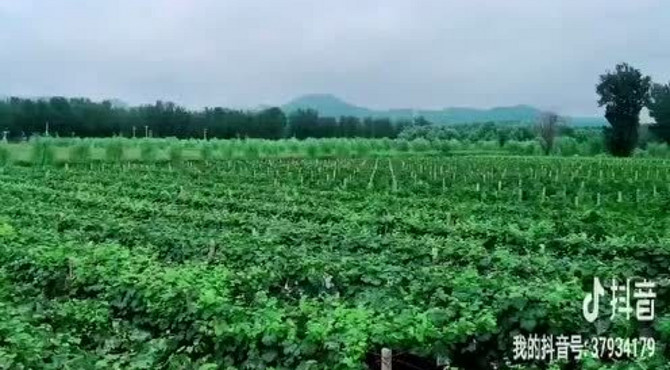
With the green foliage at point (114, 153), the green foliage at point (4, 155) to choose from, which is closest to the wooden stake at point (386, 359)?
the green foliage at point (4, 155)

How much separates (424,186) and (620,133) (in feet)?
142

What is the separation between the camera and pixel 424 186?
26.2 m

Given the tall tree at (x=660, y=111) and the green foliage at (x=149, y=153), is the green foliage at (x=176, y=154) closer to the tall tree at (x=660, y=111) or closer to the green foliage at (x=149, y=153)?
the green foliage at (x=149, y=153)

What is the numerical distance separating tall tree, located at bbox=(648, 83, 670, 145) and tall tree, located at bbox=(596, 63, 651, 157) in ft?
3.99

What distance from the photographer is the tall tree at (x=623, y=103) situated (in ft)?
213

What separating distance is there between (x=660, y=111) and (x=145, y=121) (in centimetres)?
4393

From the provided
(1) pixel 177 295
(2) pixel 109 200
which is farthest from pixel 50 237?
(2) pixel 109 200

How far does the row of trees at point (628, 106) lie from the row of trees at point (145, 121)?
3212cm

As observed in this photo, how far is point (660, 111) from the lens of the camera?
68.0 metres

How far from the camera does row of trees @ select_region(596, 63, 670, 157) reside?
6500 centimetres

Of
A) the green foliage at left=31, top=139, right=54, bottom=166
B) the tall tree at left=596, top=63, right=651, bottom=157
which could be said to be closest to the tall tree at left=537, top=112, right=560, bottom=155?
the tall tree at left=596, top=63, right=651, bottom=157

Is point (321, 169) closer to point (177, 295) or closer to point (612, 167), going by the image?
point (612, 167)

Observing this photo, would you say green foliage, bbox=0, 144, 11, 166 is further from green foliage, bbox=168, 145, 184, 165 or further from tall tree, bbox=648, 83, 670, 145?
tall tree, bbox=648, 83, 670, 145

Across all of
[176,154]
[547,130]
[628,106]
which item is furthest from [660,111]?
[176,154]
